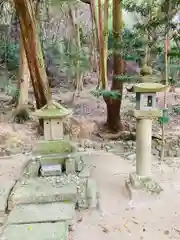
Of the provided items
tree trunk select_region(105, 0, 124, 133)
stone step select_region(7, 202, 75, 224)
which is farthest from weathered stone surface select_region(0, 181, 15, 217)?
tree trunk select_region(105, 0, 124, 133)

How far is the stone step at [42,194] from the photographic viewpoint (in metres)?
3.50

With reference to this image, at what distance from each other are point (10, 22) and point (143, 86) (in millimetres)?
10664

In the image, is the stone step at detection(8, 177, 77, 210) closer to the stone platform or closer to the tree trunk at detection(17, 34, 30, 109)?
the stone platform

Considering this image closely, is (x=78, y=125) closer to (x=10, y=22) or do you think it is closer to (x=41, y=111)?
(x=41, y=111)

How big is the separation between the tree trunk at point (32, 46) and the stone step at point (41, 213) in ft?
8.82

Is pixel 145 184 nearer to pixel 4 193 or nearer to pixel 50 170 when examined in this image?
pixel 50 170

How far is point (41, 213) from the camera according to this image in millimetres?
3275

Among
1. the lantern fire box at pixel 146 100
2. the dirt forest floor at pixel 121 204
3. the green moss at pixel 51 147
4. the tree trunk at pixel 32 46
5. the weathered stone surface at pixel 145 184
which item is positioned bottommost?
the dirt forest floor at pixel 121 204

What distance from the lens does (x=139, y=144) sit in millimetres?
3791

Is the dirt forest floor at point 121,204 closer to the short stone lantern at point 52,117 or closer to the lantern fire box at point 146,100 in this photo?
the short stone lantern at point 52,117

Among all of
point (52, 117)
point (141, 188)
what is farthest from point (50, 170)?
point (141, 188)

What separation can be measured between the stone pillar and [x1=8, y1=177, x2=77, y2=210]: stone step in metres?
0.91

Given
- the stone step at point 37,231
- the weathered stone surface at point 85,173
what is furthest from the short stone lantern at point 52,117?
the stone step at point 37,231

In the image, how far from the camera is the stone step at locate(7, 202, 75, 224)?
124 inches
